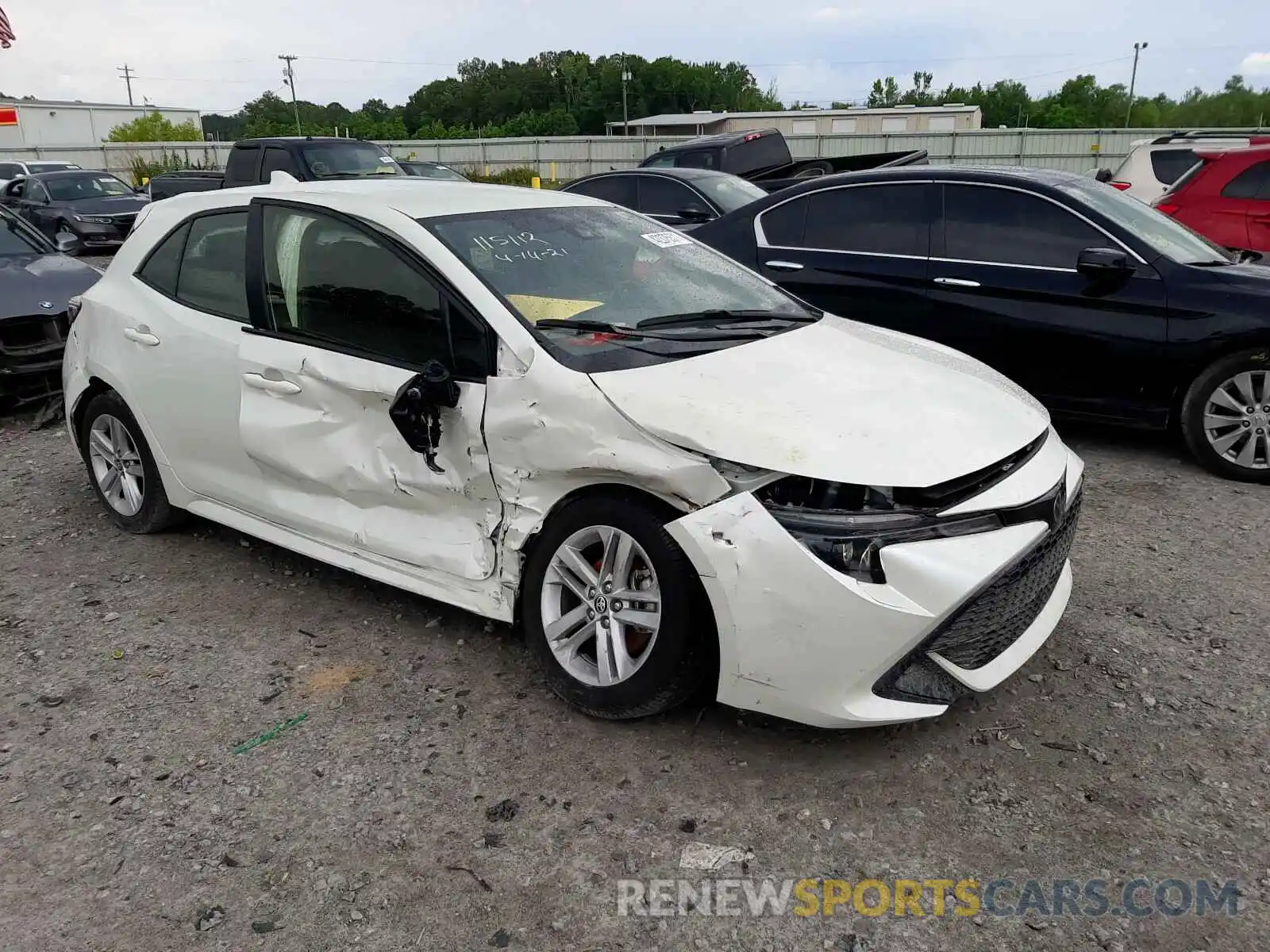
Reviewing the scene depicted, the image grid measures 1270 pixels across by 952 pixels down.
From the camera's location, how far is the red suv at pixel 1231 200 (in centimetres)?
843

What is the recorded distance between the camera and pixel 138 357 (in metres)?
4.50

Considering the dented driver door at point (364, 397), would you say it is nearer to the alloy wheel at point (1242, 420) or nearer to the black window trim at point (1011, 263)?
the black window trim at point (1011, 263)

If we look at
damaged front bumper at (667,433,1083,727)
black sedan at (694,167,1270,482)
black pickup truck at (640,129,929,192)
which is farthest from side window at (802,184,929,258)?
black pickup truck at (640,129,929,192)

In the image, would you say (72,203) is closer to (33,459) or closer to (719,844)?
(33,459)

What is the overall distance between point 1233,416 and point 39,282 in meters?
7.97

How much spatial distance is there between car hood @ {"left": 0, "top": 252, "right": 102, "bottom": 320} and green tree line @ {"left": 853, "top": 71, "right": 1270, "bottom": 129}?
28.0m

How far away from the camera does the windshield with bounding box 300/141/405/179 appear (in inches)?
513

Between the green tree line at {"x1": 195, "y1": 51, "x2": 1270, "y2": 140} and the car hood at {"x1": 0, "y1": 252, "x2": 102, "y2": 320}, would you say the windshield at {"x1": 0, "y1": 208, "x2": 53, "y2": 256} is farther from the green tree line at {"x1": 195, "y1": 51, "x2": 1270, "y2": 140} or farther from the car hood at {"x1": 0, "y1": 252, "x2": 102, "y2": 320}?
the green tree line at {"x1": 195, "y1": 51, "x2": 1270, "y2": 140}

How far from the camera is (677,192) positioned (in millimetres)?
10523

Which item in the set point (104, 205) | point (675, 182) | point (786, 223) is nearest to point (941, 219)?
point (786, 223)

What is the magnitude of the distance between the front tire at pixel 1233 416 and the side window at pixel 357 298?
4.12 meters

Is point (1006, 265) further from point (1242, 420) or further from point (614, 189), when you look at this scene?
point (614, 189)

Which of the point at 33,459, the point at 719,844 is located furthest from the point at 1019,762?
the point at 33,459

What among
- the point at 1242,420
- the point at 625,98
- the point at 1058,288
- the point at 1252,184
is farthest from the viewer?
the point at 625,98
